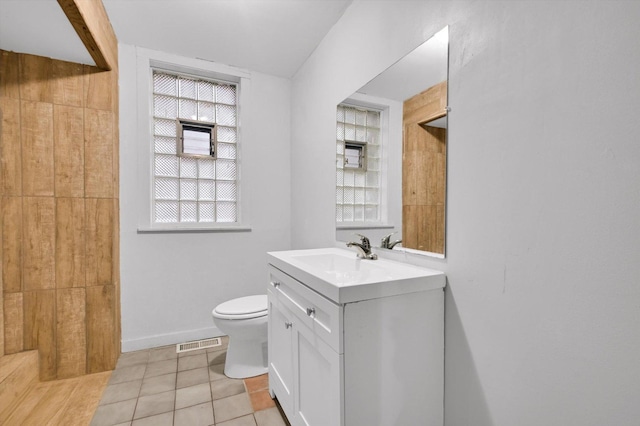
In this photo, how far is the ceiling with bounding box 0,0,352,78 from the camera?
1619mm

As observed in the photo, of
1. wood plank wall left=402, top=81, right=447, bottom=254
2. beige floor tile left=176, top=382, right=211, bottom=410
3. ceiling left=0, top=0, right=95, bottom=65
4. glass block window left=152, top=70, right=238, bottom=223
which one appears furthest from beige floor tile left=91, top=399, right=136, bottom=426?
ceiling left=0, top=0, right=95, bottom=65

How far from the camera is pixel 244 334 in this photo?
1935 millimetres

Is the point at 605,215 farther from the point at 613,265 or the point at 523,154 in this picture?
the point at 523,154

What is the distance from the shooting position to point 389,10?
1.50 metres

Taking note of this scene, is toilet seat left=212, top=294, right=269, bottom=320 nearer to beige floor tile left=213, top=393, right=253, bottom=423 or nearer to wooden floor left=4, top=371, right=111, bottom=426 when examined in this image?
beige floor tile left=213, top=393, right=253, bottom=423

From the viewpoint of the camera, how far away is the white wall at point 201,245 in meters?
2.31

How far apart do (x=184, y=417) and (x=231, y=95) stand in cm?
253

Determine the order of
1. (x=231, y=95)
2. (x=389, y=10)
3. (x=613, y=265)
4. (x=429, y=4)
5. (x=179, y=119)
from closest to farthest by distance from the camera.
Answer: (x=613, y=265)
(x=429, y=4)
(x=389, y=10)
(x=179, y=119)
(x=231, y=95)

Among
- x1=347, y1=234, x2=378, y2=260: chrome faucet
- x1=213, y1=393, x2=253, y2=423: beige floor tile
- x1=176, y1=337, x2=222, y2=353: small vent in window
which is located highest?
x1=347, y1=234, x2=378, y2=260: chrome faucet

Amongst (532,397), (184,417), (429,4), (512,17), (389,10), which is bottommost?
(184,417)

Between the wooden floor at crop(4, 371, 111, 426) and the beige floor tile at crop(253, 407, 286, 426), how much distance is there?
2.97ft

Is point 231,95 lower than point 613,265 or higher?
higher

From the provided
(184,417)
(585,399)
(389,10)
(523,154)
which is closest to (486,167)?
(523,154)

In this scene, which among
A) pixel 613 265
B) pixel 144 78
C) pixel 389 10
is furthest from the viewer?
pixel 144 78
